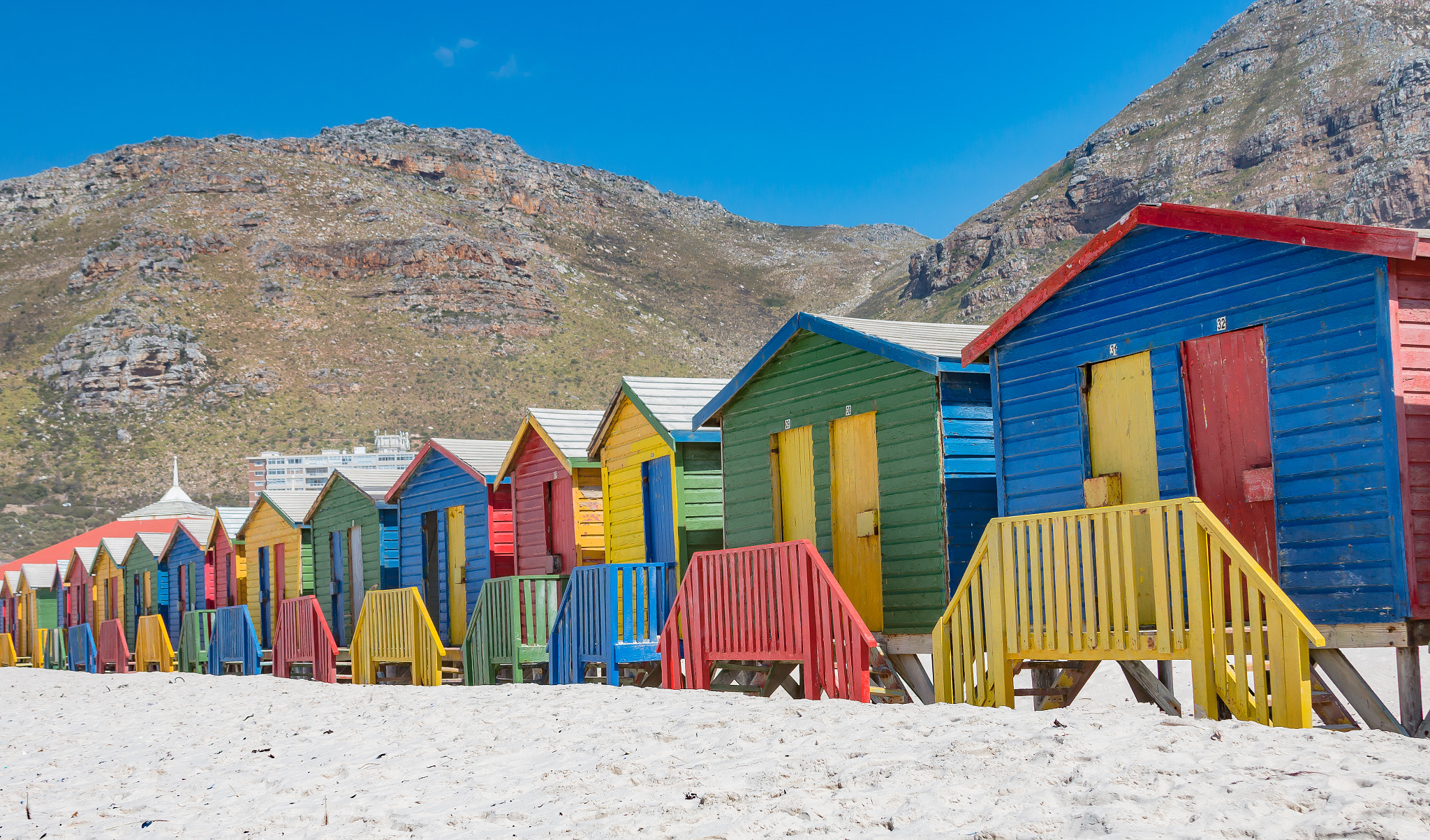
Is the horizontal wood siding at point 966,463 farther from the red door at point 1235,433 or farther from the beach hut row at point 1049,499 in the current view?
the red door at point 1235,433

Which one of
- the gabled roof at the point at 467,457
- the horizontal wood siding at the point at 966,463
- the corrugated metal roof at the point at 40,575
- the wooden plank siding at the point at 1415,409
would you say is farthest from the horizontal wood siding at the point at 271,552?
the wooden plank siding at the point at 1415,409

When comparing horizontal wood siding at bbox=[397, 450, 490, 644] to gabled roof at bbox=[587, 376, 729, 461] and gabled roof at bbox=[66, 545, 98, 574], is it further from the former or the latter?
gabled roof at bbox=[66, 545, 98, 574]

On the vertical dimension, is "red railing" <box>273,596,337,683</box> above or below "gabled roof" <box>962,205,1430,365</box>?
below

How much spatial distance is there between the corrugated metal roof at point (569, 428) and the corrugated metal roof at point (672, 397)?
3.67ft

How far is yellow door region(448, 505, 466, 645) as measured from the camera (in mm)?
21031

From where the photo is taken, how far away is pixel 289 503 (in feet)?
Result: 88.6

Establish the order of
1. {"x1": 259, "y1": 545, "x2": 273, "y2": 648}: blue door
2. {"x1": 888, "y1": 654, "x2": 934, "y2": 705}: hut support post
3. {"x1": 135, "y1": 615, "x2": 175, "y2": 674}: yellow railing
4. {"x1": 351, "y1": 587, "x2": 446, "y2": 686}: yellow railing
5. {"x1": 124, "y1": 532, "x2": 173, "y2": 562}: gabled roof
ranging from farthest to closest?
{"x1": 124, "y1": 532, "x2": 173, "y2": 562}: gabled roof, {"x1": 259, "y1": 545, "x2": 273, "y2": 648}: blue door, {"x1": 135, "y1": 615, "x2": 175, "y2": 674}: yellow railing, {"x1": 351, "y1": 587, "x2": 446, "y2": 686}: yellow railing, {"x1": 888, "y1": 654, "x2": 934, "y2": 705}: hut support post

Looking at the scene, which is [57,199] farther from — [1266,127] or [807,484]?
[807,484]

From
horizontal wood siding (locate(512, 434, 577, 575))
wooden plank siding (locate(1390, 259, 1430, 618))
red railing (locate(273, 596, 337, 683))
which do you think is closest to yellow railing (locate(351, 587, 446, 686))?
red railing (locate(273, 596, 337, 683))

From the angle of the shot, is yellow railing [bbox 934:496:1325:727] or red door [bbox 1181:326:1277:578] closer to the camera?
yellow railing [bbox 934:496:1325:727]

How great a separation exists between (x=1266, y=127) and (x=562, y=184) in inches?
3177

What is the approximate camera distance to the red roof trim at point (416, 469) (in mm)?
20281

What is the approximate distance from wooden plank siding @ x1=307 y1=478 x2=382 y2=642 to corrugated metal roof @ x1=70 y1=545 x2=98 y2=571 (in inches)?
651

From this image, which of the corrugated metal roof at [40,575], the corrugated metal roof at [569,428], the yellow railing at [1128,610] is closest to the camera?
the yellow railing at [1128,610]
